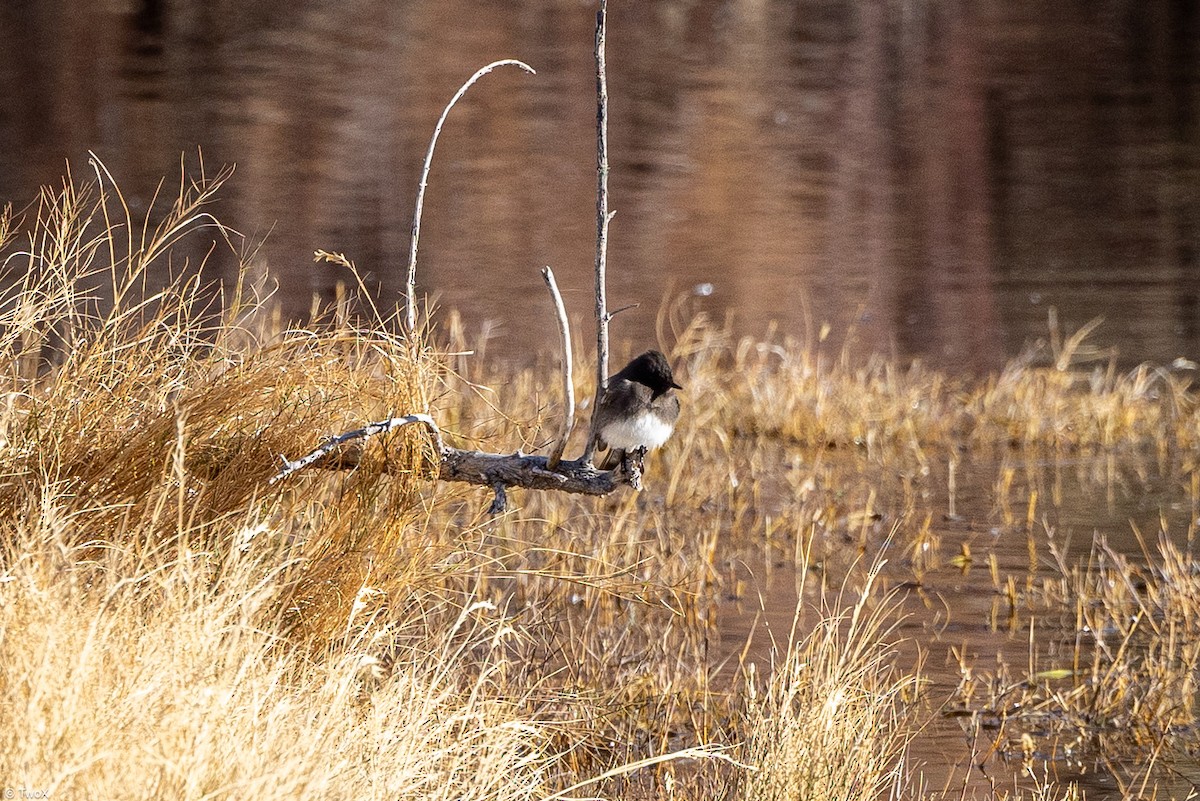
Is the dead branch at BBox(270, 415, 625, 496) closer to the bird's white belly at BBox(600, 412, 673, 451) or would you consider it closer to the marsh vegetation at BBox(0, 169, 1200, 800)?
the marsh vegetation at BBox(0, 169, 1200, 800)

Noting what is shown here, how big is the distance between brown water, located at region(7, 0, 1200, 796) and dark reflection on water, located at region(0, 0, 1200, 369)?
0.07 meters

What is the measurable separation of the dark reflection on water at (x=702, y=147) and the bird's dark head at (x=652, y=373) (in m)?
6.81

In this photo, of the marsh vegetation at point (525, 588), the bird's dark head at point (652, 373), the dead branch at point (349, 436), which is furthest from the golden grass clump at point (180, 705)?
the bird's dark head at point (652, 373)

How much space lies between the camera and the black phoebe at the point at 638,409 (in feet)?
14.3

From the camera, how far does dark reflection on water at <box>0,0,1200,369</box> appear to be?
14.0m

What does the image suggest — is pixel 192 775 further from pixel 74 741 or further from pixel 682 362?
pixel 682 362

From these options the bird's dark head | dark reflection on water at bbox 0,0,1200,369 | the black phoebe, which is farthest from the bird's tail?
dark reflection on water at bbox 0,0,1200,369

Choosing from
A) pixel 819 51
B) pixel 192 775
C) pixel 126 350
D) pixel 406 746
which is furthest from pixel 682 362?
pixel 819 51

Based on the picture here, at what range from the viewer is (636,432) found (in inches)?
172

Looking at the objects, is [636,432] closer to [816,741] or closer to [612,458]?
[612,458]

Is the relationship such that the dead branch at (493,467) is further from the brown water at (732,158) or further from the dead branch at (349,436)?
the brown water at (732,158)

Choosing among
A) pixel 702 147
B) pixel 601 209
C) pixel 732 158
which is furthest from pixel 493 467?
pixel 702 147

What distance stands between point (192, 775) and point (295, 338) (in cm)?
162

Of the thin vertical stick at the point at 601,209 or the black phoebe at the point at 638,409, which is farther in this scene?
the black phoebe at the point at 638,409
